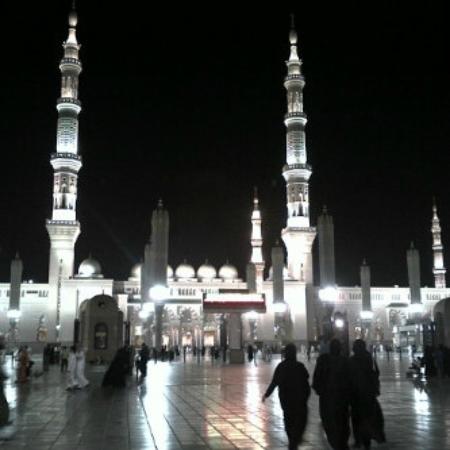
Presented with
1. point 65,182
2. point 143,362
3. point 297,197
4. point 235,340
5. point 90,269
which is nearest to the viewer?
point 143,362

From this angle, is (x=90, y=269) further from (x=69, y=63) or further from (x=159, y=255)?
(x=159, y=255)

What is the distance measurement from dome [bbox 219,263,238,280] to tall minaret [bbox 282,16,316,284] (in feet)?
34.2

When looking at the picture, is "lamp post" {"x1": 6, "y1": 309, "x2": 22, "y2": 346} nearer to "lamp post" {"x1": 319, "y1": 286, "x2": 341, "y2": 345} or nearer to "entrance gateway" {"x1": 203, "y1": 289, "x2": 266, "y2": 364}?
"entrance gateway" {"x1": 203, "y1": 289, "x2": 266, "y2": 364}

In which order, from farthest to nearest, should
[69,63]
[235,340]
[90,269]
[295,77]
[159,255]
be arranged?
[295,77] < [90,269] < [69,63] < [159,255] < [235,340]

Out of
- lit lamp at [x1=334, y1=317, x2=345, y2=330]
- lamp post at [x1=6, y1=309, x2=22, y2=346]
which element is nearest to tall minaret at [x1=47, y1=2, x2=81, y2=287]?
lamp post at [x1=6, y1=309, x2=22, y2=346]

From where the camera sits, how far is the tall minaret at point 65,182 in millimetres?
52281

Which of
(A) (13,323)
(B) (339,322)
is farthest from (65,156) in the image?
(B) (339,322)

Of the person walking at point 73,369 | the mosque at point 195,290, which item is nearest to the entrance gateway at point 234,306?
the mosque at point 195,290

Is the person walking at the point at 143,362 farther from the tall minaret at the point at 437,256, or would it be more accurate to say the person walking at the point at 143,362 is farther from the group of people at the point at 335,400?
the tall minaret at the point at 437,256

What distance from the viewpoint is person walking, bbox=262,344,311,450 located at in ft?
23.0

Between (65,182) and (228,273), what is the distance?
70.6 feet

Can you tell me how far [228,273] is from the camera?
67250 mm

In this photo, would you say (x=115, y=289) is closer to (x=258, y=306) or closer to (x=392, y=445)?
(x=258, y=306)

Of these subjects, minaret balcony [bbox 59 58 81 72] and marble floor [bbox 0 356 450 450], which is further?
minaret balcony [bbox 59 58 81 72]
